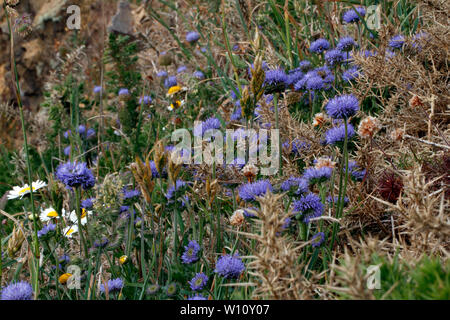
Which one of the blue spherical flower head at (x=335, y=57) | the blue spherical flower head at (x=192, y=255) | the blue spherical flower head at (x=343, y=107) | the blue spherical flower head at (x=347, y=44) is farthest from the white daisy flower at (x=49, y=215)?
the blue spherical flower head at (x=347, y=44)

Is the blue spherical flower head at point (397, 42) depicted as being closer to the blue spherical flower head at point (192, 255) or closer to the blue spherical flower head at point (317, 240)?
the blue spherical flower head at point (317, 240)

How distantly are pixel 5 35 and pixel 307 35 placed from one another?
3750mm

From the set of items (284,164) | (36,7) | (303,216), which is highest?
(36,7)

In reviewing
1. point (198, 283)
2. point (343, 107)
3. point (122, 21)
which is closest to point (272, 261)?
point (198, 283)

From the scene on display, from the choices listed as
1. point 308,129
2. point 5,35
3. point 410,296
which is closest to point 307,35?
point 308,129

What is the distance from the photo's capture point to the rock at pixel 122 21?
538 cm

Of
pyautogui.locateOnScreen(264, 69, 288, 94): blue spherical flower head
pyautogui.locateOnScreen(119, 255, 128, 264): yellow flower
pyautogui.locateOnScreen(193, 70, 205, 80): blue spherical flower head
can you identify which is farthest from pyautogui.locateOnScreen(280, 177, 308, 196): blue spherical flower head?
pyautogui.locateOnScreen(193, 70, 205, 80): blue spherical flower head

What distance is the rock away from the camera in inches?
212

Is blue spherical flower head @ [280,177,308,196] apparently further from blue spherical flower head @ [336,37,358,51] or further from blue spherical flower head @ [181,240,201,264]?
blue spherical flower head @ [336,37,358,51]

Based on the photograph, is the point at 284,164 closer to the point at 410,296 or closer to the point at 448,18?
the point at 448,18

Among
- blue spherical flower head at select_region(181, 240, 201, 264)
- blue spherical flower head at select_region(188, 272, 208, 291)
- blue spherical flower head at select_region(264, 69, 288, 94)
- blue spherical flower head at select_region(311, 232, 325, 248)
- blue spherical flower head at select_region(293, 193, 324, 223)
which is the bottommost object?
blue spherical flower head at select_region(188, 272, 208, 291)

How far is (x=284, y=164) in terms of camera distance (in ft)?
7.79

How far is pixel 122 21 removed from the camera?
216 inches

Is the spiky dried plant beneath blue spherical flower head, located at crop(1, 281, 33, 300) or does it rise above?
above
